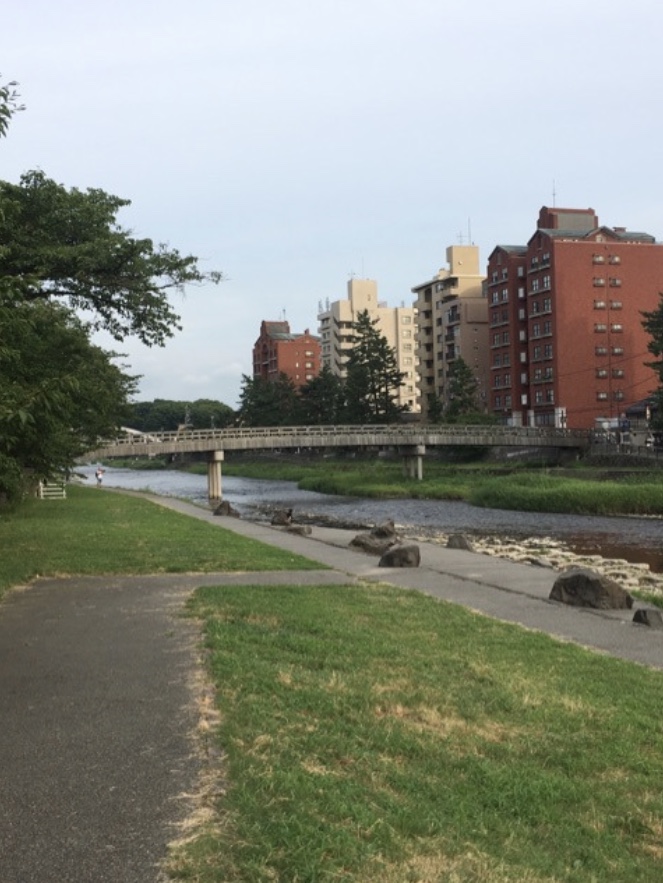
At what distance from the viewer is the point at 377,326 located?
458 ft

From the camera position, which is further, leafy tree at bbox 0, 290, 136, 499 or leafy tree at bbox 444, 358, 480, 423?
leafy tree at bbox 444, 358, 480, 423

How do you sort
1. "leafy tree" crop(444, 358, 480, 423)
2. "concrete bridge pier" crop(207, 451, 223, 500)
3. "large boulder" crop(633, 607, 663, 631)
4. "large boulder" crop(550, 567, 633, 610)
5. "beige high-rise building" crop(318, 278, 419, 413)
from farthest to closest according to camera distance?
"beige high-rise building" crop(318, 278, 419, 413), "leafy tree" crop(444, 358, 480, 423), "concrete bridge pier" crop(207, 451, 223, 500), "large boulder" crop(550, 567, 633, 610), "large boulder" crop(633, 607, 663, 631)

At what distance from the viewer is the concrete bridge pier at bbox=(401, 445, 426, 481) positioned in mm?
71062

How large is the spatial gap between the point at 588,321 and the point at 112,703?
258ft

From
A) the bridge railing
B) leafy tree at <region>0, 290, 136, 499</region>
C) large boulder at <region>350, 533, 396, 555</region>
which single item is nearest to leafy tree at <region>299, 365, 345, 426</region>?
the bridge railing

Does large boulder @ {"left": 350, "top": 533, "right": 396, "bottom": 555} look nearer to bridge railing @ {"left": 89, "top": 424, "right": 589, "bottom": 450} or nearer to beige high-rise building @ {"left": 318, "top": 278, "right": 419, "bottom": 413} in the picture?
bridge railing @ {"left": 89, "top": 424, "right": 589, "bottom": 450}

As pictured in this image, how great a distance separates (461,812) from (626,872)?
33.2 inches

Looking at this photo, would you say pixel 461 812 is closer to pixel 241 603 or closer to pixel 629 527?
pixel 241 603

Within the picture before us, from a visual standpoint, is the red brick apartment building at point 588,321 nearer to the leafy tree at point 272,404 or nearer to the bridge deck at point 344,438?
the bridge deck at point 344,438

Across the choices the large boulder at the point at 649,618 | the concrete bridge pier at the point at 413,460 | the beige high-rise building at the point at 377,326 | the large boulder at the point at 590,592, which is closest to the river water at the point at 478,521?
the concrete bridge pier at the point at 413,460

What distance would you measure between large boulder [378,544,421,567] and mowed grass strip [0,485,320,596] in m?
1.52

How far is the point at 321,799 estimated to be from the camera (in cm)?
476

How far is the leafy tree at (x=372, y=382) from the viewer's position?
93500 mm

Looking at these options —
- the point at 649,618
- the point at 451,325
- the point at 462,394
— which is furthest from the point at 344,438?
the point at 649,618
